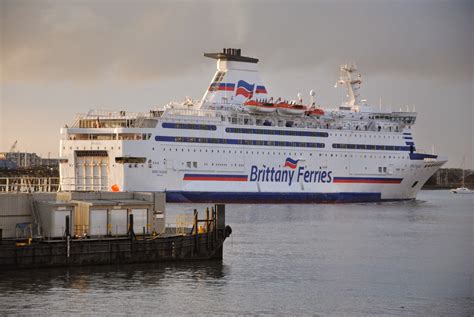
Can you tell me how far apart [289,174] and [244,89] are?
292 inches

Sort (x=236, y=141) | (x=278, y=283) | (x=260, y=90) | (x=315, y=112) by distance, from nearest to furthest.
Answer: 1. (x=278, y=283)
2. (x=236, y=141)
3. (x=315, y=112)
4. (x=260, y=90)

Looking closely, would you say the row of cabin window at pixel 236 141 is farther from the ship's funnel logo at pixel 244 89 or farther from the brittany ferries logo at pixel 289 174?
the ship's funnel logo at pixel 244 89

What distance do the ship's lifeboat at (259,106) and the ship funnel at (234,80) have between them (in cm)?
118

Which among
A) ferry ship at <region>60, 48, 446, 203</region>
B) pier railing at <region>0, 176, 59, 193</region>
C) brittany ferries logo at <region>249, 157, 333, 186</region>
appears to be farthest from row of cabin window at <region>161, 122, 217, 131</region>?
pier railing at <region>0, 176, 59, 193</region>

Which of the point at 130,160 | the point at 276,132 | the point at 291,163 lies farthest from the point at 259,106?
the point at 130,160

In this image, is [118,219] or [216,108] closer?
[118,219]

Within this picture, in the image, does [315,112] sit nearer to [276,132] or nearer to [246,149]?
[276,132]

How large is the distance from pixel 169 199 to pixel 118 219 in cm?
3299

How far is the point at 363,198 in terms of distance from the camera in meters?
70.6

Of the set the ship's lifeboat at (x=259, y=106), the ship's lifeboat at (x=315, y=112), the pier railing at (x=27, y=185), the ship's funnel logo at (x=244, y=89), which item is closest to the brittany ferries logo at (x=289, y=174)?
the ship's lifeboat at (x=259, y=106)

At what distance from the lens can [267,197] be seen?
66.6 m

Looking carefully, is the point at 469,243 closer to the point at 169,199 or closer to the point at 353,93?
the point at 169,199

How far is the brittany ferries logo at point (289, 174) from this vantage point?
218ft

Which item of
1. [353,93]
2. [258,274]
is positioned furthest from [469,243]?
[353,93]
